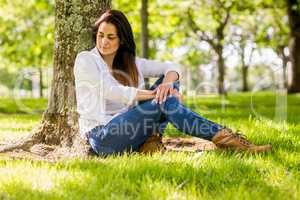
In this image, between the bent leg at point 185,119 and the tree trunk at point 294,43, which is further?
the tree trunk at point 294,43

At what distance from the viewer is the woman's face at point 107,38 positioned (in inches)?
187

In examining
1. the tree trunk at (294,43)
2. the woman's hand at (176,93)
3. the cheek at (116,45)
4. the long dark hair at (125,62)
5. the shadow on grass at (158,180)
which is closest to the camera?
the shadow on grass at (158,180)

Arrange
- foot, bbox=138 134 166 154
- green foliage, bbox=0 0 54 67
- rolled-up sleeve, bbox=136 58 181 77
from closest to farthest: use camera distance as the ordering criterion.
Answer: foot, bbox=138 134 166 154 → rolled-up sleeve, bbox=136 58 181 77 → green foliage, bbox=0 0 54 67

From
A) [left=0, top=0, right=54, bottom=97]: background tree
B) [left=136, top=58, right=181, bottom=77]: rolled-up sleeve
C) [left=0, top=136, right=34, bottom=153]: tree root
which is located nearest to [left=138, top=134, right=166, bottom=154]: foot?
[left=136, top=58, right=181, bottom=77]: rolled-up sleeve

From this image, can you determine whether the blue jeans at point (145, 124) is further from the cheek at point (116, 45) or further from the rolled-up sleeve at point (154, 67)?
the rolled-up sleeve at point (154, 67)

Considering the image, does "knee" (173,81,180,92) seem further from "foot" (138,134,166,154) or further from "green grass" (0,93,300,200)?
"green grass" (0,93,300,200)

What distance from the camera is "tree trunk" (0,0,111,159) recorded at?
536 cm

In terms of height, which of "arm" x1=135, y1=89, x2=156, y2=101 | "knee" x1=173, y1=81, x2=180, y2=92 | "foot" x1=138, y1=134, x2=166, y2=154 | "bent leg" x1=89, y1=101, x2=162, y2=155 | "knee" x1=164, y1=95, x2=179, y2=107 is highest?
"knee" x1=173, y1=81, x2=180, y2=92

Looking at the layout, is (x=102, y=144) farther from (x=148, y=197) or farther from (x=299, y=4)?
(x=299, y=4)

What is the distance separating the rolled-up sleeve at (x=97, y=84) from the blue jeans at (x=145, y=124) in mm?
177

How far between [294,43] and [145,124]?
18.0 m

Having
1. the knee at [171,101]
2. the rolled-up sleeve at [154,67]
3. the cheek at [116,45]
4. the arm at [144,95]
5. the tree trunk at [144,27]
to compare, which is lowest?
the knee at [171,101]

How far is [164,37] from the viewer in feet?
92.5

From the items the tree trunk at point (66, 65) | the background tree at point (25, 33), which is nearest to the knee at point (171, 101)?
the tree trunk at point (66, 65)
